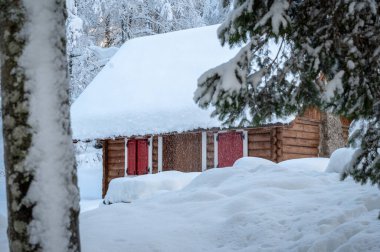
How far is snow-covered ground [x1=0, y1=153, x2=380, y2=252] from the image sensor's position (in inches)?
197

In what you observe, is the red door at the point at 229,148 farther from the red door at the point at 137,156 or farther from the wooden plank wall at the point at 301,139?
the red door at the point at 137,156

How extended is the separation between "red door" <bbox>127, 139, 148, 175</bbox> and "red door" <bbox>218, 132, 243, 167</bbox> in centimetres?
327

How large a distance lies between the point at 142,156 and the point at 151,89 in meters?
2.72

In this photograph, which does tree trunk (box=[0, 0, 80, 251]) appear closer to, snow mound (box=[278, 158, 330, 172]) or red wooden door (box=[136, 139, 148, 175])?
snow mound (box=[278, 158, 330, 172])

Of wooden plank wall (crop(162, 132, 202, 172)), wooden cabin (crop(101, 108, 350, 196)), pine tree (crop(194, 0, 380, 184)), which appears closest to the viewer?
pine tree (crop(194, 0, 380, 184))

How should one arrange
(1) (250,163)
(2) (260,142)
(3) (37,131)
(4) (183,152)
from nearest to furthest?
(3) (37,131), (1) (250,163), (2) (260,142), (4) (183,152)

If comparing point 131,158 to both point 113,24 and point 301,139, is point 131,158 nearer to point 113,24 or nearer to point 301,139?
point 301,139

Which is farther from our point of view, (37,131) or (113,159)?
(113,159)

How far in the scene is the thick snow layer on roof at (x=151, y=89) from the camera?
55.3 feet

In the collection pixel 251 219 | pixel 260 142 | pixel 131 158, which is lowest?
pixel 251 219

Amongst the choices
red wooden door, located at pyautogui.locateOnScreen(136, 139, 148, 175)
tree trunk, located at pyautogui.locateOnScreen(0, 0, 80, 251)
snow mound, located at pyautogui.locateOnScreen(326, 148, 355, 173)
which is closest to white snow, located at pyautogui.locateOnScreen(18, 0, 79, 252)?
tree trunk, located at pyautogui.locateOnScreen(0, 0, 80, 251)

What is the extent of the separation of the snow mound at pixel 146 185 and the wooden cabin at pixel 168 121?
2682mm

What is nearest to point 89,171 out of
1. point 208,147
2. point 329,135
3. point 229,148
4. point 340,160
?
point 208,147

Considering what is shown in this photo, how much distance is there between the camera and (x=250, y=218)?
606cm
